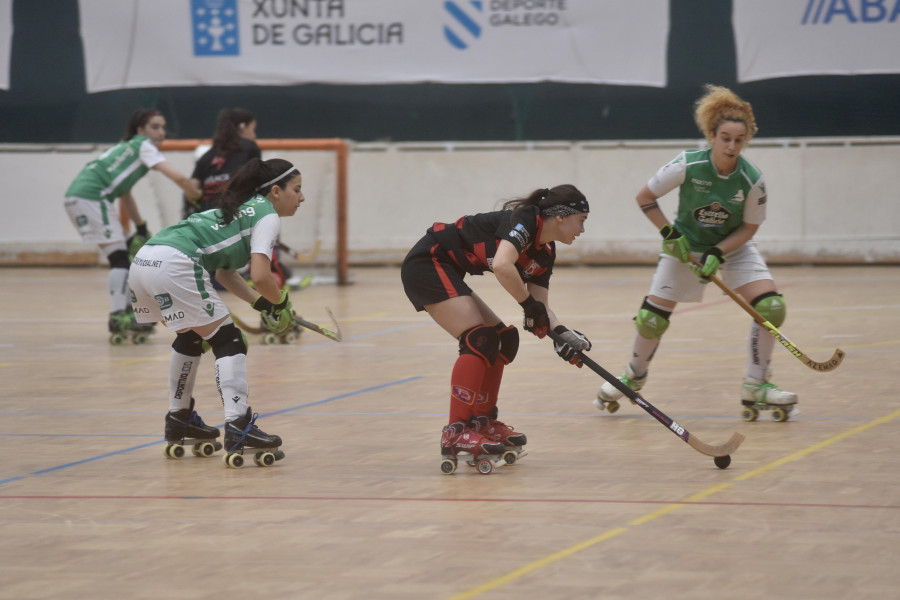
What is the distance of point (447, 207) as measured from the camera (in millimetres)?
15844

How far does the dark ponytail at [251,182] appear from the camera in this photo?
5.41m

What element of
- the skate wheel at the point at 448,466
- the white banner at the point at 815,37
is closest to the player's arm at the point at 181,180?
the skate wheel at the point at 448,466

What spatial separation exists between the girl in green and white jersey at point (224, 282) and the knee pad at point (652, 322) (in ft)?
6.64

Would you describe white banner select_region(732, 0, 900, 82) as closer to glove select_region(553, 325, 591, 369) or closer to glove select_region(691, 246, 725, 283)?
glove select_region(691, 246, 725, 283)

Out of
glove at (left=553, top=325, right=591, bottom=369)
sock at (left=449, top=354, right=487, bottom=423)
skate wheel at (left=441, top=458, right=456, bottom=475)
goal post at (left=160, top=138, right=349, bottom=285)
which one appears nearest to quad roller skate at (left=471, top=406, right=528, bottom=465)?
sock at (left=449, top=354, right=487, bottom=423)

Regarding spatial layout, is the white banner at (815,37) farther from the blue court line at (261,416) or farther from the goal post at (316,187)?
the blue court line at (261,416)

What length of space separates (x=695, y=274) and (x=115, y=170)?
501cm

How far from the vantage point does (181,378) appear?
5.52 m

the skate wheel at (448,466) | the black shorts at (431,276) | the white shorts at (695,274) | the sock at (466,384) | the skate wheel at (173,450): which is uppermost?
the black shorts at (431,276)

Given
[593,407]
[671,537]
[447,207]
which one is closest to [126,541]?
[671,537]

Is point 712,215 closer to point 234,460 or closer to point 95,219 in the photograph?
point 234,460

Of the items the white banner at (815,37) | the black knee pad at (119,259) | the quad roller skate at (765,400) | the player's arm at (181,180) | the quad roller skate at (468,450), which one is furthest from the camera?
the white banner at (815,37)

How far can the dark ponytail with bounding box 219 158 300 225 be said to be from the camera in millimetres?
5406

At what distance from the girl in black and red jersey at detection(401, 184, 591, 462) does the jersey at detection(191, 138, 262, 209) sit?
5340 millimetres
